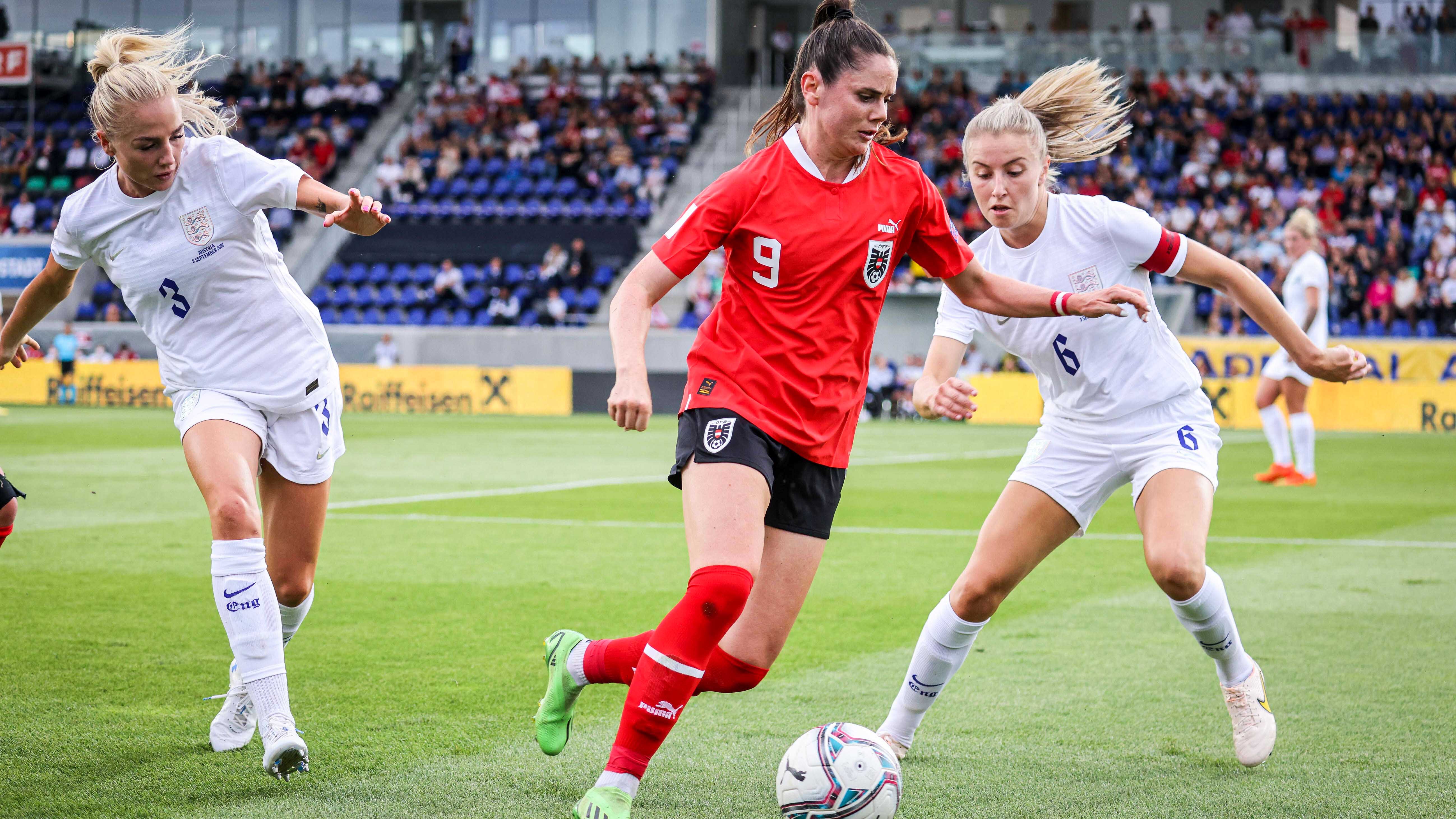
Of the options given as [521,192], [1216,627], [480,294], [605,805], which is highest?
[1216,627]

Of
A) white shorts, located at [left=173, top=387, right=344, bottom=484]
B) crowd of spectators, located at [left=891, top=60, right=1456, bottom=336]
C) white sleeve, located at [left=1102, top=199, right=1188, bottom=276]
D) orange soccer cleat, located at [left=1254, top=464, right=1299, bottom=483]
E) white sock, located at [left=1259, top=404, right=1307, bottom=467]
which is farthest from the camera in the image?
crowd of spectators, located at [left=891, top=60, right=1456, bottom=336]

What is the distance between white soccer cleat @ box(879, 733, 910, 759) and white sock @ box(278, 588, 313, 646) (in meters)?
1.97

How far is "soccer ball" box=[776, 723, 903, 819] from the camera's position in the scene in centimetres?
373

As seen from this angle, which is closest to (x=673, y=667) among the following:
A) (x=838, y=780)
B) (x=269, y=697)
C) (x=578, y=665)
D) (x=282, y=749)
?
(x=838, y=780)

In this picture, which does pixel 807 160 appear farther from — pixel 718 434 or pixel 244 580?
pixel 244 580

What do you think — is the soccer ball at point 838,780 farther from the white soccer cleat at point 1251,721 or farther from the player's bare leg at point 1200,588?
the white soccer cleat at point 1251,721

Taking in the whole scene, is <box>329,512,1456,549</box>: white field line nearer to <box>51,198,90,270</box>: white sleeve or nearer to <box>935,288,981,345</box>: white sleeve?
<box>935,288,981,345</box>: white sleeve

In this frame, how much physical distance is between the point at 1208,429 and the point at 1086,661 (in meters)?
1.59

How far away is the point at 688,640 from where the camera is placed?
3.55m

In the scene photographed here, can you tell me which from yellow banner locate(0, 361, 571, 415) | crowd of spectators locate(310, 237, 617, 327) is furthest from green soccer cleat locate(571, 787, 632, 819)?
crowd of spectators locate(310, 237, 617, 327)

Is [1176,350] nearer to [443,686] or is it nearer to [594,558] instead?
[443,686]

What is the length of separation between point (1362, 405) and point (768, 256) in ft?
71.2

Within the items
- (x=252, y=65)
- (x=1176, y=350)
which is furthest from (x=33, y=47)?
(x=1176, y=350)

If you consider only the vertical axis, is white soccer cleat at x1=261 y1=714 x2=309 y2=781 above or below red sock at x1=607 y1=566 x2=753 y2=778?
below
